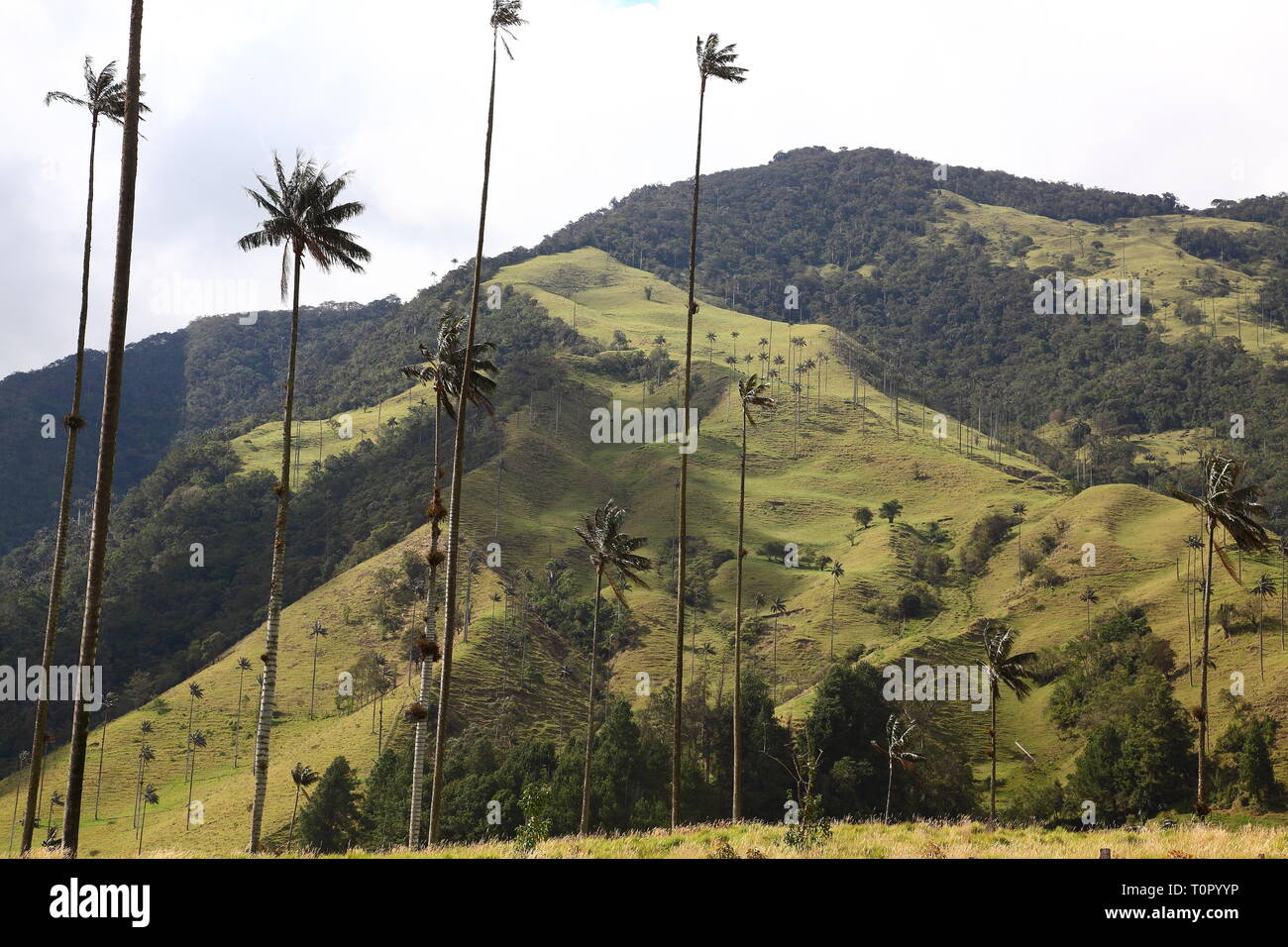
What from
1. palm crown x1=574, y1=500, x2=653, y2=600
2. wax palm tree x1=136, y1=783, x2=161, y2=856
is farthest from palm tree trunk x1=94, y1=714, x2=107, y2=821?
palm crown x1=574, y1=500, x2=653, y2=600

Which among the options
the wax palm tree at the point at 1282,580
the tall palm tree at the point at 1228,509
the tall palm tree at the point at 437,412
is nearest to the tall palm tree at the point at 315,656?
the tall palm tree at the point at 437,412

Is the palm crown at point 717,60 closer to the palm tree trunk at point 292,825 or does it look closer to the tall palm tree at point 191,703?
the palm tree trunk at point 292,825

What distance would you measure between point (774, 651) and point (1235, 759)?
54110 millimetres

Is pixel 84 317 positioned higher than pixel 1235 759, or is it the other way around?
pixel 84 317

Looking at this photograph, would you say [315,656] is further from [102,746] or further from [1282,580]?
[1282,580]

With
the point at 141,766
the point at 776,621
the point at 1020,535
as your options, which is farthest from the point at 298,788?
the point at 1020,535

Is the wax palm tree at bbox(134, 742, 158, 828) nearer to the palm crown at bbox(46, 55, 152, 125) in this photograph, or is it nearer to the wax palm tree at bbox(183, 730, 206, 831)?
the wax palm tree at bbox(183, 730, 206, 831)

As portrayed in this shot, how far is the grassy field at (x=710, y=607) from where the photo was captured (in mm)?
98750

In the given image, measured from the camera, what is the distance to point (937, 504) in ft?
561

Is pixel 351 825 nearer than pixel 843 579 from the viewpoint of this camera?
Yes

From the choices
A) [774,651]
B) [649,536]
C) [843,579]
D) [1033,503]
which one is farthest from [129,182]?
[1033,503]

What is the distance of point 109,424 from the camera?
18.9 m

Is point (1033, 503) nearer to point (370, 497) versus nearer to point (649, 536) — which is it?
point (649, 536)

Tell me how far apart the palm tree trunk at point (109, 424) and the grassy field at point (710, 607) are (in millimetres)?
68243
